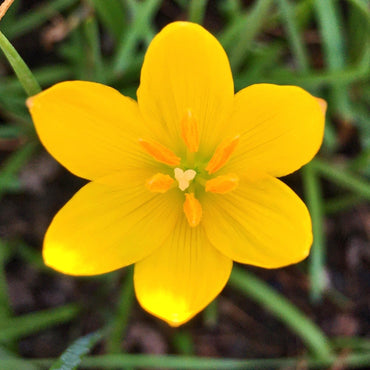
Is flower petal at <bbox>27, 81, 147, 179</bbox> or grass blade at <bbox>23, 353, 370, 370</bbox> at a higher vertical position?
flower petal at <bbox>27, 81, 147, 179</bbox>

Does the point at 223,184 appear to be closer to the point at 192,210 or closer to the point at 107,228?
the point at 192,210

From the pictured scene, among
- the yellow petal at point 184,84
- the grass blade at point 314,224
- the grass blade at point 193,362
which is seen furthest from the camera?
the grass blade at point 314,224

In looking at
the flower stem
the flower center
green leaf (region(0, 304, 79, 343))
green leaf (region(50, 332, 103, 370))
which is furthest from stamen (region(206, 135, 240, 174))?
green leaf (region(0, 304, 79, 343))

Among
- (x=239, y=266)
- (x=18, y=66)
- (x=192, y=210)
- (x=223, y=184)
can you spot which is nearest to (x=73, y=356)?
(x=192, y=210)

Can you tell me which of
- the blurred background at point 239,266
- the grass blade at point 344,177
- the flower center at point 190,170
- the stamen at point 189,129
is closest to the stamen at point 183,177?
the flower center at point 190,170

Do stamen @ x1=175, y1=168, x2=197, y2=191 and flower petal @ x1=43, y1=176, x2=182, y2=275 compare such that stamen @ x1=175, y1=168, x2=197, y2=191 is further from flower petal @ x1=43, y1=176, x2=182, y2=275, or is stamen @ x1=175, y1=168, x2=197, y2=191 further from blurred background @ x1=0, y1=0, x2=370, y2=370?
blurred background @ x1=0, y1=0, x2=370, y2=370

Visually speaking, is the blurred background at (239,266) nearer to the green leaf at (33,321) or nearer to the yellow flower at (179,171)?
the green leaf at (33,321)

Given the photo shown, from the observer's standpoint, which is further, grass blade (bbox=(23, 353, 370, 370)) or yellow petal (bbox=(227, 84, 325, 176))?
grass blade (bbox=(23, 353, 370, 370))
